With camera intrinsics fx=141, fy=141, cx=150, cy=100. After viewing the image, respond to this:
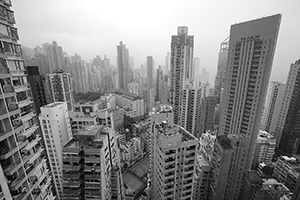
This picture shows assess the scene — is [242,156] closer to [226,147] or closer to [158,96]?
Result: [226,147]

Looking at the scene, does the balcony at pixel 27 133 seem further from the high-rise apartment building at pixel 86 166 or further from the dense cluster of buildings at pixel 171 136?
the high-rise apartment building at pixel 86 166

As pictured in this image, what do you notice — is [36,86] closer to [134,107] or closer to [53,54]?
[134,107]

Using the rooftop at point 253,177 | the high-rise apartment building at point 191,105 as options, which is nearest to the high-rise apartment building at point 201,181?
the rooftop at point 253,177

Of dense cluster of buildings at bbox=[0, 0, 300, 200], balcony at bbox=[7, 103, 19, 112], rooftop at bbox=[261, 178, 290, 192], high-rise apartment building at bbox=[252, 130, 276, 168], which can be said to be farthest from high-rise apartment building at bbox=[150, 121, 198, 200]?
high-rise apartment building at bbox=[252, 130, 276, 168]

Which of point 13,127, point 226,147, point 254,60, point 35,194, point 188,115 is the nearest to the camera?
point 13,127

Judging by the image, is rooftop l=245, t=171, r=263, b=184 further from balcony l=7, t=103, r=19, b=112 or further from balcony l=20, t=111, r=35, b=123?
balcony l=7, t=103, r=19, b=112

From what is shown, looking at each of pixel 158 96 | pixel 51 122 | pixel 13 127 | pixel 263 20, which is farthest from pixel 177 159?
pixel 158 96

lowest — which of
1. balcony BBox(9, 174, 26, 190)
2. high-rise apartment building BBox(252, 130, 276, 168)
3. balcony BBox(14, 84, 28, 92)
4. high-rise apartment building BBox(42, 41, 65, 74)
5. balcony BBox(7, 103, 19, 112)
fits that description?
high-rise apartment building BBox(252, 130, 276, 168)
